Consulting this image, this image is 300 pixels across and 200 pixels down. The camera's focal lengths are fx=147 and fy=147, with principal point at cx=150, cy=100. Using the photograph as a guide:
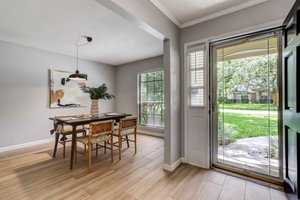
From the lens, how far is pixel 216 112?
2490 mm

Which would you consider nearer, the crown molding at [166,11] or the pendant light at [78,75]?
the crown molding at [166,11]

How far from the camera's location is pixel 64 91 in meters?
4.29

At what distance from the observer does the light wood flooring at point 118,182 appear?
1.79 meters

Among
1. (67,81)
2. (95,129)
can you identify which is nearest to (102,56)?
(67,81)

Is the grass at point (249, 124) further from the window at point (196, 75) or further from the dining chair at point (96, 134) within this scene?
the dining chair at point (96, 134)

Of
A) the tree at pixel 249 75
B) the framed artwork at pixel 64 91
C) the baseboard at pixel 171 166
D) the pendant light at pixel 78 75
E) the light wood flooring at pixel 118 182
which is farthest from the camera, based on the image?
the framed artwork at pixel 64 91

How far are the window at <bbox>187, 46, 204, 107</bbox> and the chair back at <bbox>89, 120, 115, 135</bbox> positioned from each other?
1.54 metres

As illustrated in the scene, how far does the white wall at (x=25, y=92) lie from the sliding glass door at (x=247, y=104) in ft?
13.5

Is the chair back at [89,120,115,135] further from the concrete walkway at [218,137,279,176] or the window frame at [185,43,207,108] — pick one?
the concrete walkway at [218,137,279,176]

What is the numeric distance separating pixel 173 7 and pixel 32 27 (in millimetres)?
2546

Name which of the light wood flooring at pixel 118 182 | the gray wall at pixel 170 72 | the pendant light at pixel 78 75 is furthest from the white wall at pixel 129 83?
the light wood flooring at pixel 118 182

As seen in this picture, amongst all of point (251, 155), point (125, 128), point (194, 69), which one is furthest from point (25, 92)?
point (251, 155)

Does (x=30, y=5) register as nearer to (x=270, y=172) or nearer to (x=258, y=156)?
(x=258, y=156)

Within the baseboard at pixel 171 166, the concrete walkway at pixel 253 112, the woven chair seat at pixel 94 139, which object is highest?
the concrete walkway at pixel 253 112
